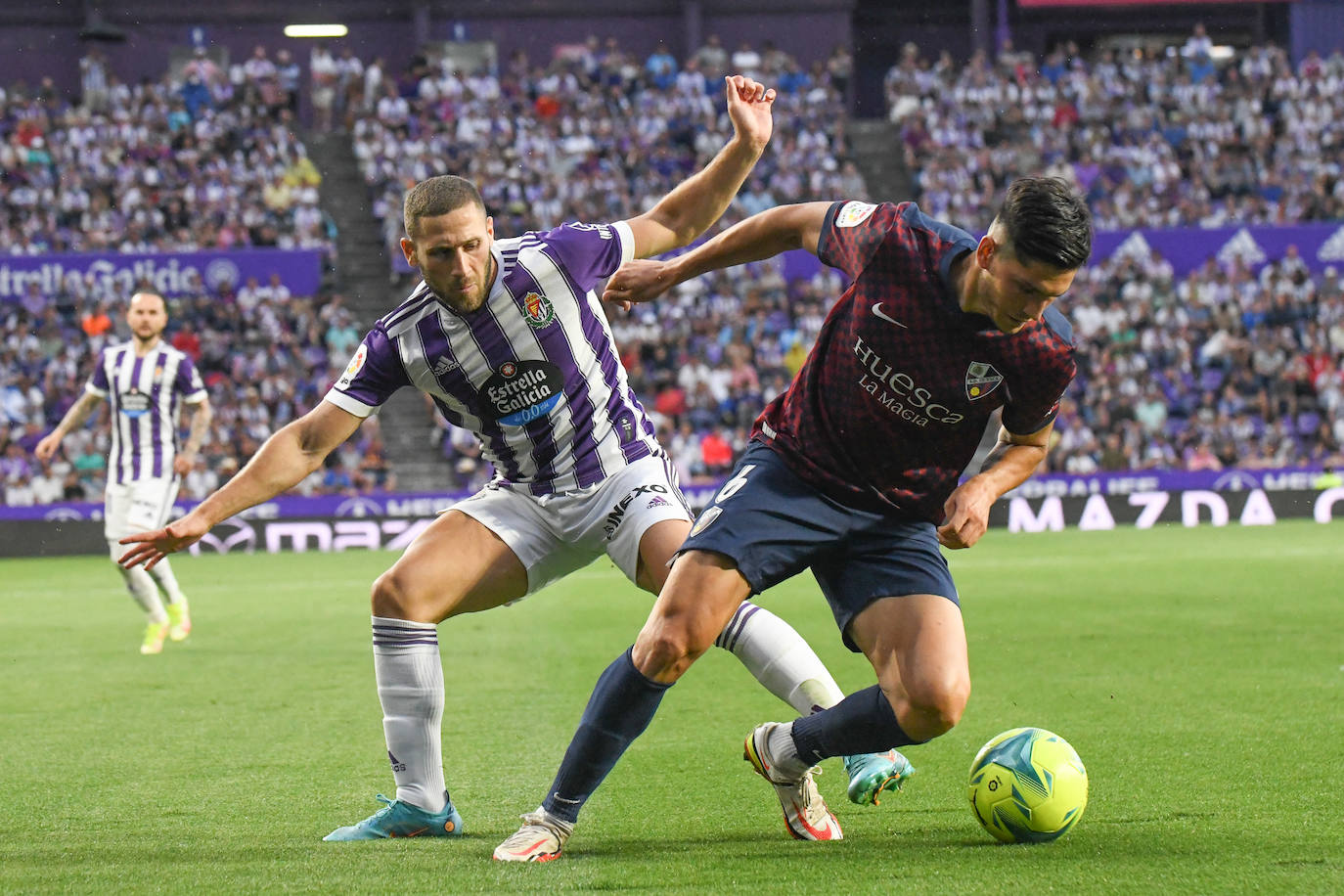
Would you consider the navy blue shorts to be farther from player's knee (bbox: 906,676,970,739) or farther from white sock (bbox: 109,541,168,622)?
white sock (bbox: 109,541,168,622)

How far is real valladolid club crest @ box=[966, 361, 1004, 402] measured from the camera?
4.13 m

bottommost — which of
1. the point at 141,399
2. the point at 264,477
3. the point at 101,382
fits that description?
the point at 141,399

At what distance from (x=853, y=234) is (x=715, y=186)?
0.74m

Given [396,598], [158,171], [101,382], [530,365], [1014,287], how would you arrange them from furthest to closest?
[158,171] < [101,382] < [530,365] < [396,598] < [1014,287]

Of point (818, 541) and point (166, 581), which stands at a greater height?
point (818, 541)

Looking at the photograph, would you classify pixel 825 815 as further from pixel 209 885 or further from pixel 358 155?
pixel 358 155

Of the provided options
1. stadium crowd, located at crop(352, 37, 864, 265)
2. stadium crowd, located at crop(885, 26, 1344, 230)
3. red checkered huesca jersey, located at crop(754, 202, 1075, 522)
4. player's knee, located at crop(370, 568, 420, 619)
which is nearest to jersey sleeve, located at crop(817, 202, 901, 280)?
red checkered huesca jersey, located at crop(754, 202, 1075, 522)

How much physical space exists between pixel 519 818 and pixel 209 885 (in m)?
1.11

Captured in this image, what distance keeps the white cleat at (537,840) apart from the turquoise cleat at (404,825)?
377 millimetres

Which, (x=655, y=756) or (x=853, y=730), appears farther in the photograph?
(x=655, y=756)

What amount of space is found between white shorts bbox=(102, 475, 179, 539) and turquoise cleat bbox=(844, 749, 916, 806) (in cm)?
720

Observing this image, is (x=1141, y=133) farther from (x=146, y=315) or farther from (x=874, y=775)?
(x=874, y=775)

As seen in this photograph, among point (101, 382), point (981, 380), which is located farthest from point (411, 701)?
point (101, 382)

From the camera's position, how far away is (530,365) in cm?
476
